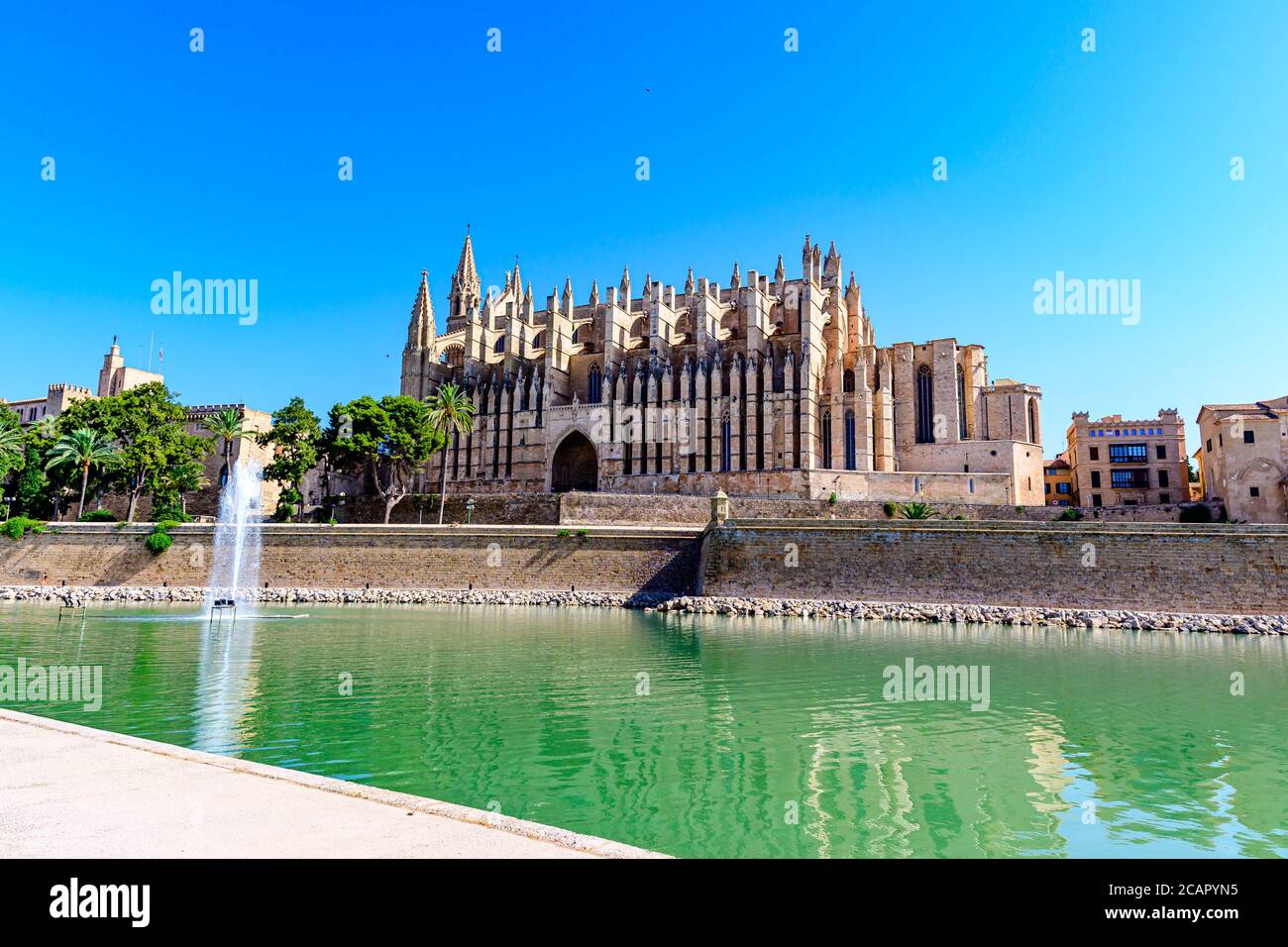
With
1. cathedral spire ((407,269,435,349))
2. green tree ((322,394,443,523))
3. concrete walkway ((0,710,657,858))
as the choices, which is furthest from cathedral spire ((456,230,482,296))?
concrete walkway ((0,710,657,858))

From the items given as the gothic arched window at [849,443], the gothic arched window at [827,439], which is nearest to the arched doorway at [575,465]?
the gothic arched window at [827,439]

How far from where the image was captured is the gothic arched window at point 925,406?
165ft

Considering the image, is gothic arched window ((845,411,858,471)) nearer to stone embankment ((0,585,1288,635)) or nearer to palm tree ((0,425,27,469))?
stone embankment ((0,585,1288,635))

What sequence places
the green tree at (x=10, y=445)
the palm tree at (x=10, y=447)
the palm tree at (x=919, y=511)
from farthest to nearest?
the green tree at (x=10, y=445), the palm tree at (x=10, y=447), the palm tree at (x=919, y=511)

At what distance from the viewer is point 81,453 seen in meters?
42.0

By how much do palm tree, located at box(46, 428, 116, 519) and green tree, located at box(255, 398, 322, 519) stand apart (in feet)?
25.3

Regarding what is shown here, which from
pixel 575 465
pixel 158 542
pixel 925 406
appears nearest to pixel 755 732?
pixel 158 542

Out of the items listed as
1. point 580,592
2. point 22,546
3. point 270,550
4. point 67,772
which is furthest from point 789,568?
point 22,546

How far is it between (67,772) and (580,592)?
28.5 m

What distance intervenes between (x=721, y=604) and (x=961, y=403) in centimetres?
2830

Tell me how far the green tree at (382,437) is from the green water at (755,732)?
24.6 m

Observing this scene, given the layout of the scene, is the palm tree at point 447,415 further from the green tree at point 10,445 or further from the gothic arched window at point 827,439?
the gothic arched window at point 827,439

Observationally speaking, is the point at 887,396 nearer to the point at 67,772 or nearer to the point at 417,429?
the point at 417,429

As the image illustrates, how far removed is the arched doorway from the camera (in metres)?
57.7
